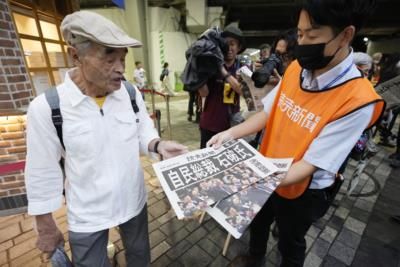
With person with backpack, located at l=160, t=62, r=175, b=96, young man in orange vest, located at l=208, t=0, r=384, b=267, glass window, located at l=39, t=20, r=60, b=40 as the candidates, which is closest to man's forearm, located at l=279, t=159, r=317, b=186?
young man in orange vest, located at l=208, t=0, r=384, b=267

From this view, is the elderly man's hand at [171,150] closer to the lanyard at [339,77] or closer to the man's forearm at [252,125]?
the man's forearm at [252,125]

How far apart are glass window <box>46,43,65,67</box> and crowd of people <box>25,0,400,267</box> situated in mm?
2604

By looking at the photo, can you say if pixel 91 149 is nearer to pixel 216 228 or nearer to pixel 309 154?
pixel 309 154

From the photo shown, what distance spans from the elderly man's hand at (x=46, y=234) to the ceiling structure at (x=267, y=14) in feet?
33.2

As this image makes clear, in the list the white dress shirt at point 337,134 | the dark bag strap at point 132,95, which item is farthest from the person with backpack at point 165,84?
the white dress shirt at point 337,134

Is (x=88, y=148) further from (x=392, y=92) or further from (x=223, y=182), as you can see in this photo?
(x=392, y=92)

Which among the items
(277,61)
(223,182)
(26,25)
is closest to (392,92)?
(277,61)

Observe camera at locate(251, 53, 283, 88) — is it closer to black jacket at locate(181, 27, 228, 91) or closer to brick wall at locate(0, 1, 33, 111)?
black jacket at locate(181, 27, 228, 91)

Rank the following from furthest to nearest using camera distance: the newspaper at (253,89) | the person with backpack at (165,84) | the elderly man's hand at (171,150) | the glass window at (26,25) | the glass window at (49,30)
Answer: the person with backpack at (165,84), the glass window at (49,30), the glass window at (26,25), the newspaper at (253,89), the elderly man's hand at (171,150)

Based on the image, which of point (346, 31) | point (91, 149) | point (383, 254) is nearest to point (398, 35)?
point (383, 254)

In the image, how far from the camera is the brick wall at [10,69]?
6.45ft

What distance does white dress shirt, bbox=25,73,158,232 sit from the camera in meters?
0.94

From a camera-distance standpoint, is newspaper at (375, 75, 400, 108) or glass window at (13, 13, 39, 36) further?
glass window at (13, 13, 39, 36)

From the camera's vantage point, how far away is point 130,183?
1.14 m
